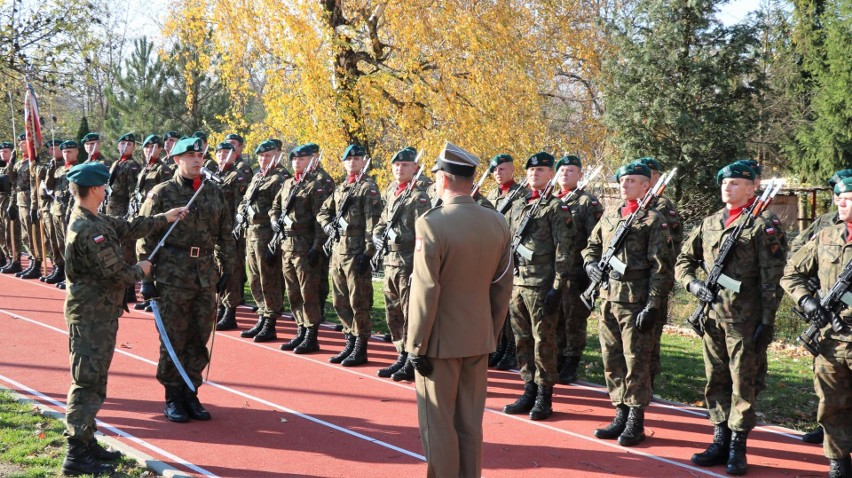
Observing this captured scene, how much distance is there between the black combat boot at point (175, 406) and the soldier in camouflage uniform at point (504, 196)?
11.1 feet

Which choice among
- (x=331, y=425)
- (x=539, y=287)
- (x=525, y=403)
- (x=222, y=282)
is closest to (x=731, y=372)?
(x=539, y=287)

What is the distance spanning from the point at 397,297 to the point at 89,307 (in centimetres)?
352

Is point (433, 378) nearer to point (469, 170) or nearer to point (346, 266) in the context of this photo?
point (469, 170)

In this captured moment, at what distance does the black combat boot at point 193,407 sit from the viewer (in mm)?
6754

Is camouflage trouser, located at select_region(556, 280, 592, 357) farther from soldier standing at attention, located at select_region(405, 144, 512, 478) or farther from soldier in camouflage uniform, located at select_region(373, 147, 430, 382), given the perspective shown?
soldier standing at attention, located at select_region(405, 144, 512, 478)

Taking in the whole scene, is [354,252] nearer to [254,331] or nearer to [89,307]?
[254,331]

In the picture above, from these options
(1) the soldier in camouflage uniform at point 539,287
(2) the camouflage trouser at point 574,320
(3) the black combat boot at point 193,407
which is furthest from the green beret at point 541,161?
(3) the black combat boot at point 193,407

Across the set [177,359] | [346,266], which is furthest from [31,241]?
[177,359]

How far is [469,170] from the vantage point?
471cm

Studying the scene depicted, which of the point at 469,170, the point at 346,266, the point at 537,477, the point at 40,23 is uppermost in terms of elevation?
the point at 40,23

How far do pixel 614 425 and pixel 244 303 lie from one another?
7603mm

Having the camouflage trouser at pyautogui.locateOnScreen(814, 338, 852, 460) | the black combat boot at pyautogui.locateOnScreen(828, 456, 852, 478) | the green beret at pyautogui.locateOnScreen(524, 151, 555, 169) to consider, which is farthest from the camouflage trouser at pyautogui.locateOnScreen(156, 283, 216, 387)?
the black combat boot at pyautogui.locateOnScreen(828, 456, 852, 478)

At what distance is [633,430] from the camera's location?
635cm

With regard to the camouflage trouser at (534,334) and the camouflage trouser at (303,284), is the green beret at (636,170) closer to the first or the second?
the camouflage trouser at (534,334)
